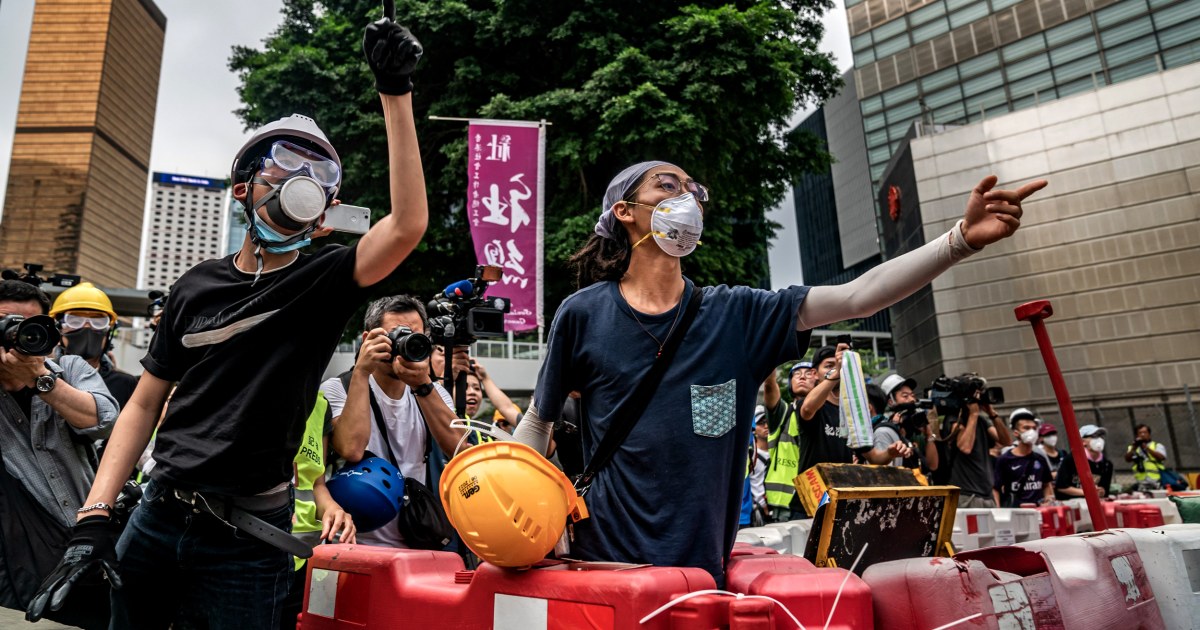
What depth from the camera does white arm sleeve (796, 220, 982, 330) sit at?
1945 mm

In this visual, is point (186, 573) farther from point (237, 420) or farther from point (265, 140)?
point (265, 140)

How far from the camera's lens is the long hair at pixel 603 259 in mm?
2488

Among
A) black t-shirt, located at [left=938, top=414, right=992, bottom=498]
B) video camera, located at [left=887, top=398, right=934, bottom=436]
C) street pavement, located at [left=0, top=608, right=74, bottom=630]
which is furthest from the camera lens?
black t-shirt, located at [left=938, top=414, right=992, bottom=498]

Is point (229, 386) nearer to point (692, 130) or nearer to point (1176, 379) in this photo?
point (692, 130)

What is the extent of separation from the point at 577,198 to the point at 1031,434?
381 inches

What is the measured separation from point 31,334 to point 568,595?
229 centimetres

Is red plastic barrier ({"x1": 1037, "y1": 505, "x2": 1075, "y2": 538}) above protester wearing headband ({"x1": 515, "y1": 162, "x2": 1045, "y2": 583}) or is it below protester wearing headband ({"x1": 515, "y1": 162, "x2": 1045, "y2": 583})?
below

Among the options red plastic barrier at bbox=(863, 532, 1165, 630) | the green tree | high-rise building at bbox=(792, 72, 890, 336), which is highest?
high-rise building at bbox=(792, 72, 890, 336)

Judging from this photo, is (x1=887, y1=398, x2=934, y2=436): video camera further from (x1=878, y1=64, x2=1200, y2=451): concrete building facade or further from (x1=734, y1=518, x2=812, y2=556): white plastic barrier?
(x1=878, y1=64, x2=1200, y2=451): concrete building facade

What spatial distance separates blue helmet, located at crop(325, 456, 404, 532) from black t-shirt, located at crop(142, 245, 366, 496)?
97 cm

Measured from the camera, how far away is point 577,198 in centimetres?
1570

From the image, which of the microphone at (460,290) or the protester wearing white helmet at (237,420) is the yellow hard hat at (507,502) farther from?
the microphone at (460,290)

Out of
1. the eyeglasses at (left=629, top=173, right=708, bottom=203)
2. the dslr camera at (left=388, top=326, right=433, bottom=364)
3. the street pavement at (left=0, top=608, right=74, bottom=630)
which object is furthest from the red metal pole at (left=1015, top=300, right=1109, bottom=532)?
the street pavement at (left=0, top=608, right=74, bottom=630)

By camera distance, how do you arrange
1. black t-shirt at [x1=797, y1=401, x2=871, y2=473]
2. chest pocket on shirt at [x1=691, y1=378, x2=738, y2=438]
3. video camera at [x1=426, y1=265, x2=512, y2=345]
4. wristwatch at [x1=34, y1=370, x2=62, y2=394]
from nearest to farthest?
chest pocket on shirt at [x1=691, y1=378, x2=738, y2=438], wristwatch at [x1=34, y1=370, x2=62, y2=394], video camera at [x1=426, y1=265, x2=512, y2=345], black t-shirt at [x1=797, y1=401, x2=871, y2=473]
